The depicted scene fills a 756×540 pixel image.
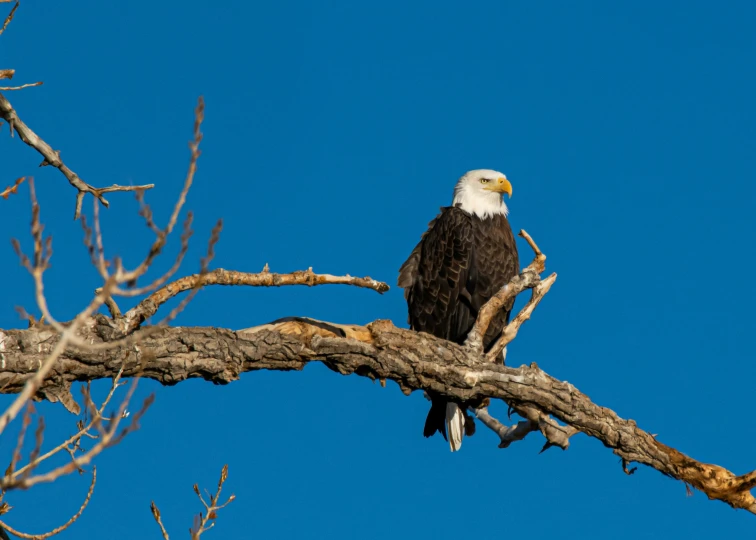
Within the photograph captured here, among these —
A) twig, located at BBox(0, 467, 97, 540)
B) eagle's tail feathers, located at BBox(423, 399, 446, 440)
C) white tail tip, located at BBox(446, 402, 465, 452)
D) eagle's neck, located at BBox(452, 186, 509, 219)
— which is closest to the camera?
twig, located at BBox(0, 467, 97, 540)

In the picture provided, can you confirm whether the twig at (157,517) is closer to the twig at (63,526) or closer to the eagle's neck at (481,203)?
the twig at (63,526)

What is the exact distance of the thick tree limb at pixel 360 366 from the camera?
4219 millimetres

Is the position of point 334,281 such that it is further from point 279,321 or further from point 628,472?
point 628,472

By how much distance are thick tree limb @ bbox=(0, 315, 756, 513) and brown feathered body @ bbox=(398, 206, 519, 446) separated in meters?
1.37

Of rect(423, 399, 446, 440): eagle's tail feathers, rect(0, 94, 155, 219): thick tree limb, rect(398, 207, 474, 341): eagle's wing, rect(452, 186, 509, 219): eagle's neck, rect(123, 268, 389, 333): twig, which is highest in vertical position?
rect(452, 186, 509, 219): eagle's neck

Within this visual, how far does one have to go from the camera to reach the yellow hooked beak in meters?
7.02

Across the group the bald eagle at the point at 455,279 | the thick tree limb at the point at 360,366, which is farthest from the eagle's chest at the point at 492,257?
the thick tree limb at the point at 360,366

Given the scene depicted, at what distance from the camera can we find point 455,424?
21.6 ft

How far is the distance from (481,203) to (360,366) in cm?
266

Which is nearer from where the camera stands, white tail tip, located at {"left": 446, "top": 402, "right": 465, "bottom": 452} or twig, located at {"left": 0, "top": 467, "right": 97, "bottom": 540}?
twig, located at {"left": 0, "top": 467, "right": 97, "bottom": 540}

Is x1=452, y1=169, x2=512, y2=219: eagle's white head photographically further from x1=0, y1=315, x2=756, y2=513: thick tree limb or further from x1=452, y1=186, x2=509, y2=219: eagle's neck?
x1=0, y1=315, x2=756, y2=513: thick tree limb

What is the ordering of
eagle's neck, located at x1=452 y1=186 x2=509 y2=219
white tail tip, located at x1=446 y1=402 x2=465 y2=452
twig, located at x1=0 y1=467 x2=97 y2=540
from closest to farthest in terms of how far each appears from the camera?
1. twig, located at x1=0 y1=467 x2=97 y2=540
2. white tail tip, located at x1=446 y1=402 x2=465 y2=452
3. eagle's neck, located at x1=452 y1=186 x2=509 y2=219

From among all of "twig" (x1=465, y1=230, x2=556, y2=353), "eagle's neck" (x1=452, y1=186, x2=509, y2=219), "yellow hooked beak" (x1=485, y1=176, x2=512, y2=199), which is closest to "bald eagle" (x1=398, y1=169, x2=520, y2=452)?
"eagle's neck" (x1=452, y1=186, x2=509, y2=219)

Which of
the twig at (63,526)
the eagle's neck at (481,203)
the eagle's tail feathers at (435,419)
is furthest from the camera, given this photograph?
the eagle's neck at (481,203)
